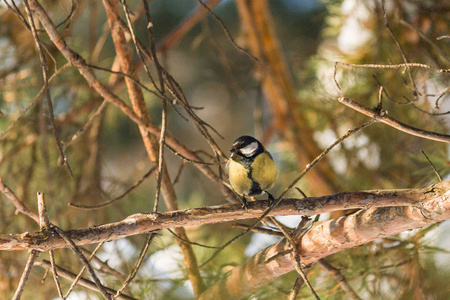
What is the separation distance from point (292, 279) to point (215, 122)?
1.91 m

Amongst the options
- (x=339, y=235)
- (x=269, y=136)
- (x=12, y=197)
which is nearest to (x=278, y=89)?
(x=269, y=136)

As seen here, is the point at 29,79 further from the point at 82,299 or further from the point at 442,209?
→ the point at 442,209

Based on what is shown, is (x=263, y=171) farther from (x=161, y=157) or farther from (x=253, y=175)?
(x=161, y=157)

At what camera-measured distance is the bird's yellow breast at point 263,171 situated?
103 centimetres

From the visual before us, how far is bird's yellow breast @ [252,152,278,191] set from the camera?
103 centimetres

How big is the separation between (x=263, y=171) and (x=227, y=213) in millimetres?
242

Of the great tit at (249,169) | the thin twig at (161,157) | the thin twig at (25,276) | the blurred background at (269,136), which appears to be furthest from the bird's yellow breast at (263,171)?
the thin twig at (25,276)

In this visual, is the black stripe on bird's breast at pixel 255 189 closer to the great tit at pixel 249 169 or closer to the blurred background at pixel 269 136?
the great tit at pixel 249 169

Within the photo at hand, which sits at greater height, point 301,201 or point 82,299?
point 82,299

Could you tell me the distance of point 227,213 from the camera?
0.82m

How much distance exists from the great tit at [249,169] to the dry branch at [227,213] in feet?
0.58

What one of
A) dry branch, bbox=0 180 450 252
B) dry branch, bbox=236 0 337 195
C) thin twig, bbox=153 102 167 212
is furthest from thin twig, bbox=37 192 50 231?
dry branch, bbox=236 0 337 195

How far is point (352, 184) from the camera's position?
180cm

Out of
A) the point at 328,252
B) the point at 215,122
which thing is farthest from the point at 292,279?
the point at 215,122
